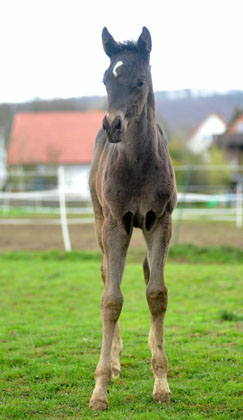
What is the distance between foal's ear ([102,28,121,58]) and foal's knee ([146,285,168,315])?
1.99 m

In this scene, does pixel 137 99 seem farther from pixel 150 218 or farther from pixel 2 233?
pixel 2 233

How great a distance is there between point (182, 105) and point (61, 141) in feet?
133

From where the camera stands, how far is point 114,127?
357 cm

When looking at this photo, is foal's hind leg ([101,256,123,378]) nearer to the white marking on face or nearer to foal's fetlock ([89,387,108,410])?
foal's fetlock ([89,387,108,410])

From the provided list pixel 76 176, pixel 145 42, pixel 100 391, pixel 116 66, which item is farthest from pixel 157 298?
pixel 76 176

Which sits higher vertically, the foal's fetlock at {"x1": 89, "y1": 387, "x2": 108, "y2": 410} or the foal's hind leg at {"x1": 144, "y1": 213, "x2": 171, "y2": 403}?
the foal's hind leg at {"x1": 144, "y1": 213, "x2": 171, "y2": 403}

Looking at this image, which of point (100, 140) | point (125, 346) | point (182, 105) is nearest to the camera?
point (100, 140)

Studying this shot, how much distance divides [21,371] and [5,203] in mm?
27956

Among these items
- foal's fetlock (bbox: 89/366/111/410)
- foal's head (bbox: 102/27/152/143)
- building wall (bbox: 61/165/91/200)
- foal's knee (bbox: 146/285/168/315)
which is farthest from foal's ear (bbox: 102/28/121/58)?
building wall (bbox: 61/165/91/200)

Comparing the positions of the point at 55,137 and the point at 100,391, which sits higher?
the point at 55,137

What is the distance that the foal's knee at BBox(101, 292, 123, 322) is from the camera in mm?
4160

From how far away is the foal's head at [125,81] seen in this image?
361 centimetres

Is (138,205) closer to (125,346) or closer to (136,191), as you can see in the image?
(136,191)

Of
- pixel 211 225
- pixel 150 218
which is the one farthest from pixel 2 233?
pixel 150 218
